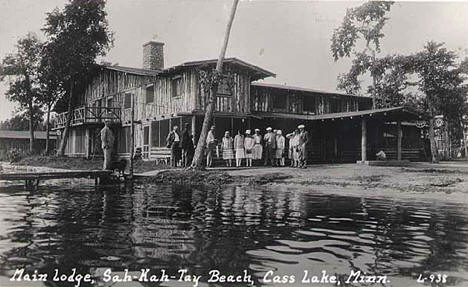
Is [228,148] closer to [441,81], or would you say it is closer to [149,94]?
[149,94]

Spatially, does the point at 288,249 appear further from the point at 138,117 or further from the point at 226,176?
the point at 138,117

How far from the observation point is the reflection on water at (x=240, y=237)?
4266 millimetres

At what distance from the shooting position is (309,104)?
2766 cm

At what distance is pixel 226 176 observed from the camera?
14805 millimetres

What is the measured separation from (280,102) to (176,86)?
269 inches

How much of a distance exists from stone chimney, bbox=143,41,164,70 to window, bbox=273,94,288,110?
7434mm

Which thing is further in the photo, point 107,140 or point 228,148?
point 228,148

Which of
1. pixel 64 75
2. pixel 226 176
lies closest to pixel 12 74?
pixel 64 75

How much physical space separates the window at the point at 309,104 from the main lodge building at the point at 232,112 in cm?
6

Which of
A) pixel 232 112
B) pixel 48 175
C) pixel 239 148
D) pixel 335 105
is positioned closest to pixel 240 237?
pixel 48 175

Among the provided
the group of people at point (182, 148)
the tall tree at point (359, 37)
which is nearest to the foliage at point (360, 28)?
the tall tree at point (359, 37)

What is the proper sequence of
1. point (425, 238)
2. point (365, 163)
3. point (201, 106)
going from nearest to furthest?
point (425, 238), point (365, 163), point (201, 106)

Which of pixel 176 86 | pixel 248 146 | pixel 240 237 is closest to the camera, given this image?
pixel 240 237

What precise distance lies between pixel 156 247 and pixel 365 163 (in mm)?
16296
